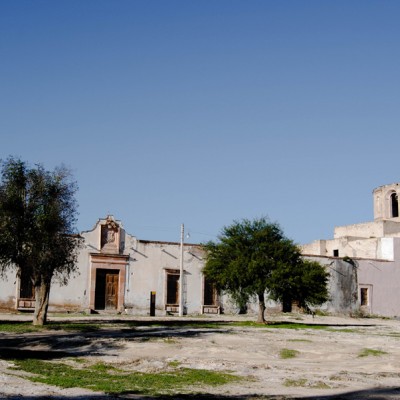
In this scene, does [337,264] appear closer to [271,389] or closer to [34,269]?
[34,269]

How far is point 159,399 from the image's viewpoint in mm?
11742

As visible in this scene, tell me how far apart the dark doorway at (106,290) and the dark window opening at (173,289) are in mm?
3542

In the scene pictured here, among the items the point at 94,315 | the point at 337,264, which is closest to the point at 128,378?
the point at 94,315

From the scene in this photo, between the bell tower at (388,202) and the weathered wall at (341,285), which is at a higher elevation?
the bell tower at (388,202)

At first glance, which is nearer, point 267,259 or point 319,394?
point 319,394

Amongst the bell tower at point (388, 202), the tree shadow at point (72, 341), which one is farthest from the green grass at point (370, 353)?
the bell tower at point (388, 202)

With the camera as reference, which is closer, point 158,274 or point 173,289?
point 158,274

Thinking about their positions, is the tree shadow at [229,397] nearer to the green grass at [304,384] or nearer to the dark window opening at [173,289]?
the green grass at [304,384]

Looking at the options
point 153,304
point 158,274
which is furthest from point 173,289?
point 153,304

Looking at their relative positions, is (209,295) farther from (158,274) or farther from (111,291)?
(111,291)

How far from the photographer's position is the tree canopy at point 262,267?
106 ft

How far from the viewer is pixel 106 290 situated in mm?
39344

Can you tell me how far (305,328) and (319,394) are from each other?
59.9ft

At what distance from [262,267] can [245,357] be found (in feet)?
44.3
